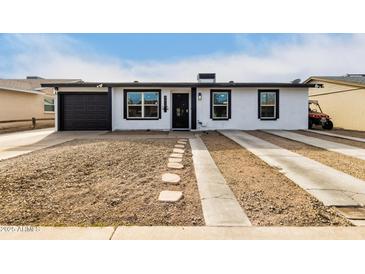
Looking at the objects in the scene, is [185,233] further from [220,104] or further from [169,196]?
[220,104]

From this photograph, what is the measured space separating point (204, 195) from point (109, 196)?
4.73ft

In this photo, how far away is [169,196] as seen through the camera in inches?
173

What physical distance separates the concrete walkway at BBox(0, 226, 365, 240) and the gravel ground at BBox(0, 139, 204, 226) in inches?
6.7

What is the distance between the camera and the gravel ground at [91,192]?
11.9 feet

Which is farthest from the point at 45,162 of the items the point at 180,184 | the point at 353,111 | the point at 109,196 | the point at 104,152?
the point at 353,111

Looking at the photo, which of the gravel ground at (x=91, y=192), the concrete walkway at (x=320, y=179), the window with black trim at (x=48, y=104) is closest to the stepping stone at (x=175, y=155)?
the gravel ground at (x=91, y=192)

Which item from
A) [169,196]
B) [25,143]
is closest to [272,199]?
[169,196]

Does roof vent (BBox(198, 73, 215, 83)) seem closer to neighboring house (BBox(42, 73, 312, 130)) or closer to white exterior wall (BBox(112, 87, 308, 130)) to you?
neighboring house (BBox(42, 73, 312, 130))

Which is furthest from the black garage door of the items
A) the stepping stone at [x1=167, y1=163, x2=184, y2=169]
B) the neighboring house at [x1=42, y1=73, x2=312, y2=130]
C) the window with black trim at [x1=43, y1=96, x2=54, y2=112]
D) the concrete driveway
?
the stepping stone at [x1=167, y1=163, x2=184, y2=169]

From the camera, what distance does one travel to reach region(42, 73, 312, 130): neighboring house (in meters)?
16.6

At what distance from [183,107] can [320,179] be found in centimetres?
1206

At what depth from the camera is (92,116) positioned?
17.0 meters

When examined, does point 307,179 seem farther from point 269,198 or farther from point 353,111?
point 353,111

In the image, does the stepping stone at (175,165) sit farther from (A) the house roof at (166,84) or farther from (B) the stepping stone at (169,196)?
(A) the house roof at (166,84)
